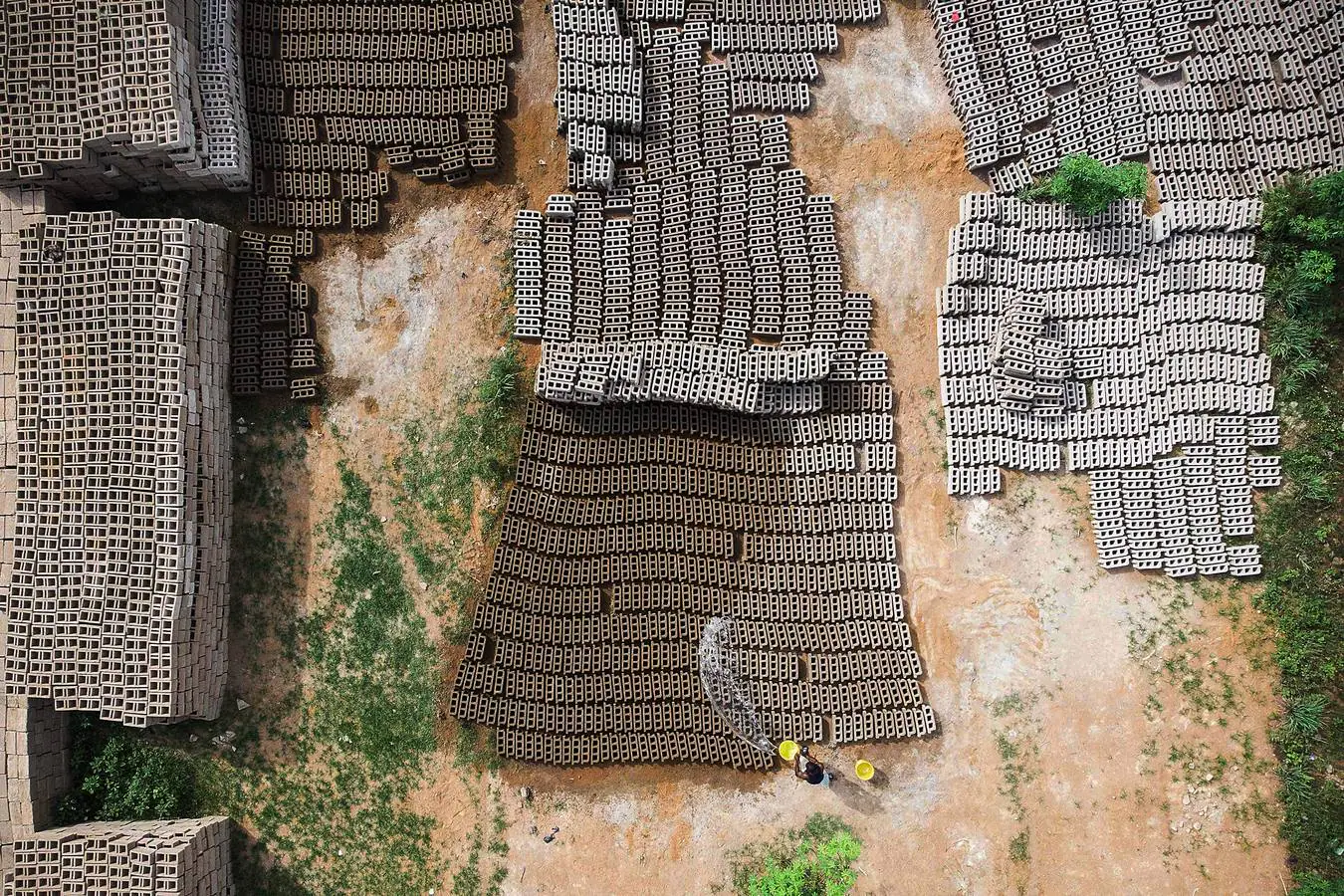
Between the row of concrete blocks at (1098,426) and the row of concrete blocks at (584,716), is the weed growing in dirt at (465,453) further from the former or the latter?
the row of concrete blocks at (1098,426)

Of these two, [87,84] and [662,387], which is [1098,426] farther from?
[87,84]

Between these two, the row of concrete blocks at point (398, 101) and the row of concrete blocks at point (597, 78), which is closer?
the row of concrete blocks at point (597, 78)

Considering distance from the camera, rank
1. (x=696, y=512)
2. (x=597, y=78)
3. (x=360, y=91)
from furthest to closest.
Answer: (x=360, y=91) < (x=597, y=78) < (x=696, y=512)

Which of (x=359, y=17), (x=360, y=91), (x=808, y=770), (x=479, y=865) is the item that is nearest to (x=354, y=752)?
(x=479, y=865)

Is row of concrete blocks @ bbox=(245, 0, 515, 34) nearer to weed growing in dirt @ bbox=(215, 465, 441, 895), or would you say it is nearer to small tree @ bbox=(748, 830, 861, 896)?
weed growing in dirt @ bbox=(215, 465, 441, 895)

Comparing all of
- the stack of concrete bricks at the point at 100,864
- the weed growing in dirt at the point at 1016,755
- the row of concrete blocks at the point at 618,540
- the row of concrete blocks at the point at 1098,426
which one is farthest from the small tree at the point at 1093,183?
the stack of concrete bricks at the point at 100,864

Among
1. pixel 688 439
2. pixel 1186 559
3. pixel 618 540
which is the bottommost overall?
pixel 1186 559
